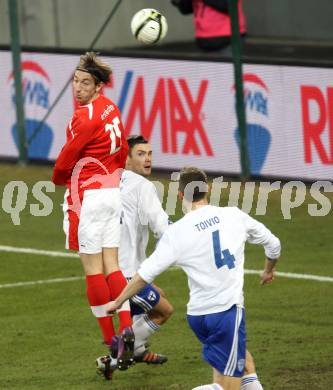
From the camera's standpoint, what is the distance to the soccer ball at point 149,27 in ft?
51.9

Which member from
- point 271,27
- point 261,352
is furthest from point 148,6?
point 261,352

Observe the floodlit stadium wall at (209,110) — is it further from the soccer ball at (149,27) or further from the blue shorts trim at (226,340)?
the blue shorts trim at (226,340)

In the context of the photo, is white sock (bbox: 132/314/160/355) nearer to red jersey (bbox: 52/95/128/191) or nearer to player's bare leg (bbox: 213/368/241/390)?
red jersey (bbox: 52/95/128/191)

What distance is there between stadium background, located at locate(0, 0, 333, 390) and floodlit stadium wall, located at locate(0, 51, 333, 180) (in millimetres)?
19

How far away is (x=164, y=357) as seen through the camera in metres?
11.5

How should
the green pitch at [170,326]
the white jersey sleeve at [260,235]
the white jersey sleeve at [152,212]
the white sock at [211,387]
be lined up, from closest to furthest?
the white sock at [211,387], the white jersey sleeve at [260,235], the white jersey sleeve at [152,212], the green pitch at [170,326]

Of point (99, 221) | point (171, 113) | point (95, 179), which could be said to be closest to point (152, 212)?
point (99, 221)

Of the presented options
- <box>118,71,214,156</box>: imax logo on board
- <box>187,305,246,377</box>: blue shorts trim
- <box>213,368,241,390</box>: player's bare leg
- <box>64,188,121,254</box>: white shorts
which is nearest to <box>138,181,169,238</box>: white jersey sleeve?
<box>64,188,121,254</box>: white shorts

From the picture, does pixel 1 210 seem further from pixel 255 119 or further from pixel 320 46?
pixel 320 46

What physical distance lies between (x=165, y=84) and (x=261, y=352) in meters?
8.18

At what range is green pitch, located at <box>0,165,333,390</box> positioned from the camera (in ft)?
36.8

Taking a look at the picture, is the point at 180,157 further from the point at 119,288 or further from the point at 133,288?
the point at 133,288

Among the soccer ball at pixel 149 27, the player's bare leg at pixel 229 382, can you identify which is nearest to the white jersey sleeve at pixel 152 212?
the player's bare leg at pixel 229 382

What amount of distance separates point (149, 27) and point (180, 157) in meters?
3.93
